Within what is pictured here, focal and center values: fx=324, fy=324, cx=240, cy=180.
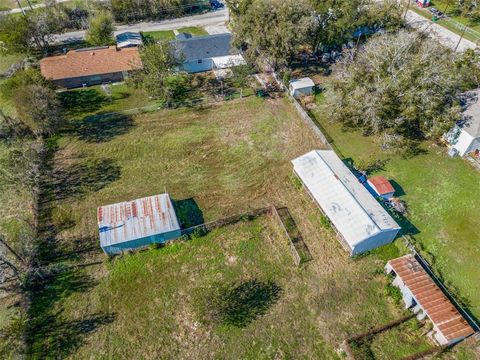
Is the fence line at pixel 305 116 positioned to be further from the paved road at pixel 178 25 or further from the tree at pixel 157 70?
the paved road at pixel 178 25

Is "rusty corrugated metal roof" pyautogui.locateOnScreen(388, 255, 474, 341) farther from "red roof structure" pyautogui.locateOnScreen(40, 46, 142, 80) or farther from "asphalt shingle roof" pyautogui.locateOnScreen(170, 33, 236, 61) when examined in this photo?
"red roof structure" pyautogui.locateOnScreen(40, 46, 142, 80)

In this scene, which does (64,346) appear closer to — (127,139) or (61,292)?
(61,292)

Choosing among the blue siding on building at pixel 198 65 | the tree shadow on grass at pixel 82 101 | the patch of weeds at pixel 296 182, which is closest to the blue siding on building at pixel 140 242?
the patch of weeds at pixel 296 182

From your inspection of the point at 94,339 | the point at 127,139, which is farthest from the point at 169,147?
the point at 94,339

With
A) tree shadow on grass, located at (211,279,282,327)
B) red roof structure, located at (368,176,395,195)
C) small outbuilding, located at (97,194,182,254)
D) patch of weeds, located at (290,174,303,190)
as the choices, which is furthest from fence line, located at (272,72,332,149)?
small outbuilding, located at (97,194,182,254)

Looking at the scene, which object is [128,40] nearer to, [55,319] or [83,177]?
[83,177]

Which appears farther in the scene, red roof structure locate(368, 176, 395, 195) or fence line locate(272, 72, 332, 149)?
fence line locate(272, 72, 332, 149)

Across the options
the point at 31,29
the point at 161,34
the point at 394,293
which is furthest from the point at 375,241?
the point at 31,29
